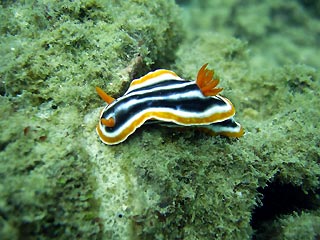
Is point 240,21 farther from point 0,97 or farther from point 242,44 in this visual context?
point 0,97

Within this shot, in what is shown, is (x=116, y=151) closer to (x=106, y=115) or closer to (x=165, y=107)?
(x=106, y=115)

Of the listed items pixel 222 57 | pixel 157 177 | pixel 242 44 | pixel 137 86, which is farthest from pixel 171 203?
pixel 242 44

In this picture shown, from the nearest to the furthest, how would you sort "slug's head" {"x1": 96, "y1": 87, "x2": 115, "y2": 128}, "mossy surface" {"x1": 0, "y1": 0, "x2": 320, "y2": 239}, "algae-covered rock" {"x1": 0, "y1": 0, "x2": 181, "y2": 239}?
"algae-covered rock" {"x1": 0, "y1": 0, "x2": 181, "y2": 239} < "mossy surface" {"x1": 0, "y1": 0, "x2": 320, "y2": 239} < "slug's head" {"x1": 96, "y1": 87, "x2": 115, "y2": 128}

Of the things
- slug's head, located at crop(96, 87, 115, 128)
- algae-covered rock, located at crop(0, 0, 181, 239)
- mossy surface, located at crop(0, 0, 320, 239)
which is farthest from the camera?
slug's head, located at crop(96, 87, 115, 128)

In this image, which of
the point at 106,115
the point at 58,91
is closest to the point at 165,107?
the point at 106,115

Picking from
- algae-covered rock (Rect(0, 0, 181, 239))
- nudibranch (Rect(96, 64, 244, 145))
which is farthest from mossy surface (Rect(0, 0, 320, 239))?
nudibranch (Rect(96, 64, 244, 145))

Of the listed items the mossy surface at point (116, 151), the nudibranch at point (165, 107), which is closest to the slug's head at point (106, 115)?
the nudibranch at point (165, 107)

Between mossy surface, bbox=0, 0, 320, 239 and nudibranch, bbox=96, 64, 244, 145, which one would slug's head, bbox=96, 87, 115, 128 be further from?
mossy surface, bbox=0, 0, 320, 239
